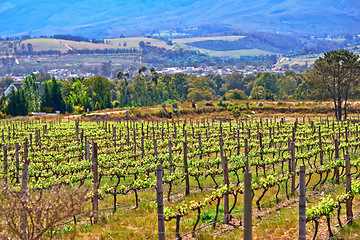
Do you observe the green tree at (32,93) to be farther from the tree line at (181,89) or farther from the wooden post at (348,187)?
the wooden post at (348,187)

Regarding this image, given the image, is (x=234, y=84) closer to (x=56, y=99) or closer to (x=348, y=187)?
(x=56, y=99)

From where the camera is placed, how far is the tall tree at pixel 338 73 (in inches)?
2448

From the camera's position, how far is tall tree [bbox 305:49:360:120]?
6219 centimetres

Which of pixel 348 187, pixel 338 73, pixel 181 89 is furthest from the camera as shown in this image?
pixel 181 89

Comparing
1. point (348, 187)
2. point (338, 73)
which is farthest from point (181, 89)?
point (348, 187)

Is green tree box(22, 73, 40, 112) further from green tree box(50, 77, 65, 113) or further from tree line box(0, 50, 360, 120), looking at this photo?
green tree box(50, 77, 65, 113)

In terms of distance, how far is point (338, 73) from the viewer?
204ft

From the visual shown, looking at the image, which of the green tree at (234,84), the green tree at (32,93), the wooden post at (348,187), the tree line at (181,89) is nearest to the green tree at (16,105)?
the tree line at (181,89)

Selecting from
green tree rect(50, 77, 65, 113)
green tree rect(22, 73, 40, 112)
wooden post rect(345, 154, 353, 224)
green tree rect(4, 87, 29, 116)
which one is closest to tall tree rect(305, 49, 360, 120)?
wooden post rect(345, 154, 353, 224)

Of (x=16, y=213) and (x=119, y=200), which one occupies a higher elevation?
(x=16, y=213)

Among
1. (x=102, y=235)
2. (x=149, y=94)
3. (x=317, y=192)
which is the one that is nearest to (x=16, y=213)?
(x=102, y=235)

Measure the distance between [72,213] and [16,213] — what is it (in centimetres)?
111

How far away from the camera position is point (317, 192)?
17.3 metres

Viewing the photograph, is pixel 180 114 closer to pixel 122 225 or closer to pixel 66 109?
pixel 66 109
